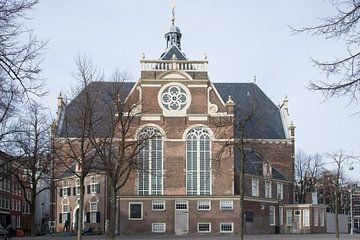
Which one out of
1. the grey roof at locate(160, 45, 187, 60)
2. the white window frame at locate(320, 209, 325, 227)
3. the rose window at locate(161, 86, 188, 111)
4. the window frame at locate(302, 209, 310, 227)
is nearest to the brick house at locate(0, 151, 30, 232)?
the grey roof at locate(160, 45, 187, 60)

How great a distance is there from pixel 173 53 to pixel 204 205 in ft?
74.4

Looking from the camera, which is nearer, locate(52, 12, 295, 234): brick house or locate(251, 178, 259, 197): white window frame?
locate(52, 12, 295, 234): brick house

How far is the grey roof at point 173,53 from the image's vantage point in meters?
77.9

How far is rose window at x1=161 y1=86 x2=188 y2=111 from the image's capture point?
69438mm

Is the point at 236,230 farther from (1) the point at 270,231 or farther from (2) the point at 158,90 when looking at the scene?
(2) the point at 158,90

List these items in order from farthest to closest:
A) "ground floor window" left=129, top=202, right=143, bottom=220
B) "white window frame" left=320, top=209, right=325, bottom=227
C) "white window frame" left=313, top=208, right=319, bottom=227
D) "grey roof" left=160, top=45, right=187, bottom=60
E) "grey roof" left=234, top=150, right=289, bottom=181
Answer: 1. "white window frame" left=320, top=209, right=325, bottom=227
2. "white window frame" left=313, top=208, right=319, bottom=227
3. "grey roof" left=160, top=45, right=187, bottom=60
4. "grey roof" left=234, top=150, right=289, bottom=181
5. "ground floor window" left=129, top=202, right=143, bottom=220

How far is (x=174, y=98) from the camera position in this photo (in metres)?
69.7

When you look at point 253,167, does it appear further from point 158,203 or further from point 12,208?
point 12,208

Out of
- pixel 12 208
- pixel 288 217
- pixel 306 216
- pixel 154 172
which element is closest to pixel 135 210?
pixel 154 172

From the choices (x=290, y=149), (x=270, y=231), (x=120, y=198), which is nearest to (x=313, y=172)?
(x=290, y=149)

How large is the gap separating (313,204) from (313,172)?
25.9m

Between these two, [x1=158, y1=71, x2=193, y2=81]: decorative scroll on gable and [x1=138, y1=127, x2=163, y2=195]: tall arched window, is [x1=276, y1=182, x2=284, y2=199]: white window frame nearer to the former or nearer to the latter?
[x1=138, y1=127, x2=163, y2=195]: tall arched window

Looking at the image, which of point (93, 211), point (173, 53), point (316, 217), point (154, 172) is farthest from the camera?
point (316, 217)

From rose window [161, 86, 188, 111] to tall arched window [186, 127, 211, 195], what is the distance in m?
3.40
